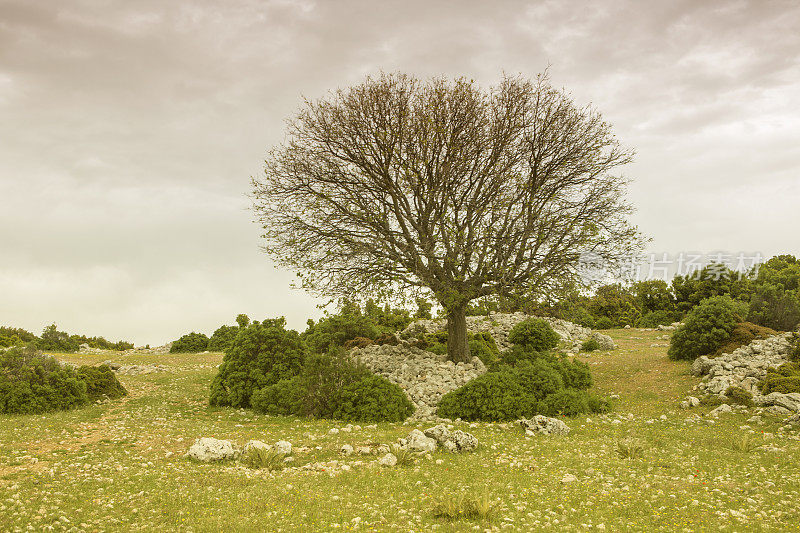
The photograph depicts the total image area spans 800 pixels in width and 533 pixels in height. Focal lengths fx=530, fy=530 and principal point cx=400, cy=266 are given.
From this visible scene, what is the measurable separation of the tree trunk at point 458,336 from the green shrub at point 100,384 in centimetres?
1456

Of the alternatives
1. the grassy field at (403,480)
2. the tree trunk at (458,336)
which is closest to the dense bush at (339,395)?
the grassy field at (403,480)

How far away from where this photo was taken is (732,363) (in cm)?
2181

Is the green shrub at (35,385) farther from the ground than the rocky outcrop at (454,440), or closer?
farther from the ground

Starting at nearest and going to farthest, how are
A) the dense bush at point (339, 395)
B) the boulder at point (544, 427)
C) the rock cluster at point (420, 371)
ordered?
the boulder at point (544, 427)
the dense bush at point (339, 395)
the rock cluster at point (420, 371)

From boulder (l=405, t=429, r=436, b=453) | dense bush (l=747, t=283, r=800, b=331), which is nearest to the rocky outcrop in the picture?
boulder (l=405, t=429, r=436, b=453)

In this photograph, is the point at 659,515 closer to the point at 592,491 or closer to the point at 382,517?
the point at 592,491

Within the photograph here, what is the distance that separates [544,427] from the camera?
15148 millimetres

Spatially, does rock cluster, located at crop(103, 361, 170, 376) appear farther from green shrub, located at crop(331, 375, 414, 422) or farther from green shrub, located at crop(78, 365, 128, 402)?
green shrub, located at crop(331, 375, 414, 422)

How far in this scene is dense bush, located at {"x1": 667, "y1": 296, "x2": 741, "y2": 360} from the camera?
26.2 metres

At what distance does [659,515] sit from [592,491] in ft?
4.34

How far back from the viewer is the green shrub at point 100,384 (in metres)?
21.7

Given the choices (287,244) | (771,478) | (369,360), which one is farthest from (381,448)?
(287,244)

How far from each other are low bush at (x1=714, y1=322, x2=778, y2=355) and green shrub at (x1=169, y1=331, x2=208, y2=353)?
3817cm

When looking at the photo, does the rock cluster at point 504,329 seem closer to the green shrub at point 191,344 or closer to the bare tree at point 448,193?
the bare tree at point 448,193
